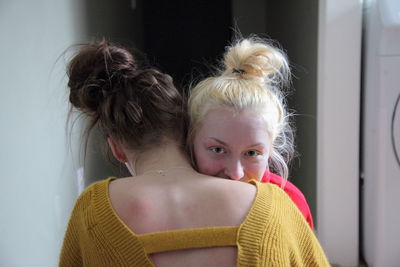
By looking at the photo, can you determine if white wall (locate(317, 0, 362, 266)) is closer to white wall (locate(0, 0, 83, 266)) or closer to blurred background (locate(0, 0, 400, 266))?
blurred background (locate(0, 0, 400, 266))

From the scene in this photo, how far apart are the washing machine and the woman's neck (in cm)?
101

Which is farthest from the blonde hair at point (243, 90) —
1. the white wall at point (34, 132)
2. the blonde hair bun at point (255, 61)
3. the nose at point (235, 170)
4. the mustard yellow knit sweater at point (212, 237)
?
the white wall at point (34, 132)

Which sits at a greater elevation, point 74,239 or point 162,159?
point 162,159

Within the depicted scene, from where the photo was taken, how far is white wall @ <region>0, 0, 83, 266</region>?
110 centimetres

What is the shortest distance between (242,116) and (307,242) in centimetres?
31

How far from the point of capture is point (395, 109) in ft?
5.60

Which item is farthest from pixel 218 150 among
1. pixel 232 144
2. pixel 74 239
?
pixel 74 239

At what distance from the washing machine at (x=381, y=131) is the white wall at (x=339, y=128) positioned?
41 mm

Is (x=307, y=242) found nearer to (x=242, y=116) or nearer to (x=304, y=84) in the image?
(x=242, y=116)

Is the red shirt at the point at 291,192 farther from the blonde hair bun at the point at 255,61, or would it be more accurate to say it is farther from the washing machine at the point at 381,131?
the washing machine at the point at 381,131

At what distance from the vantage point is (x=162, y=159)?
99 centimetres

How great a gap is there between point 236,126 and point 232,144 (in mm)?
44

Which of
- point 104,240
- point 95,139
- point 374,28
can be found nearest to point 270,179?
point 104,240

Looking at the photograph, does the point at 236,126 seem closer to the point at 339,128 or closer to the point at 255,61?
the point at 255,61
